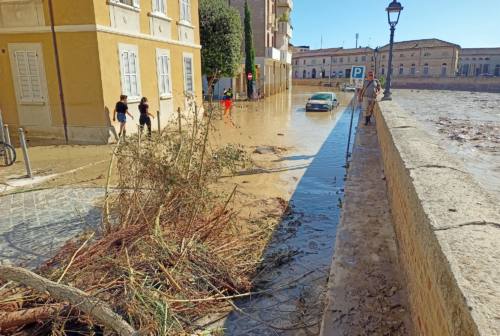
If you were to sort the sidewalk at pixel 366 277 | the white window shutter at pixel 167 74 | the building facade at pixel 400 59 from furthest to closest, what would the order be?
the building facade at pixel 400 59
the white window shutter at pixel 167 74
the sidewalk at pixel 366 277

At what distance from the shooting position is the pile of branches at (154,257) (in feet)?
10.7

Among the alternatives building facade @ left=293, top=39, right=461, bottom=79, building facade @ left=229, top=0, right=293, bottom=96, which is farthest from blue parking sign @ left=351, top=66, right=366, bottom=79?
building facade @ left=293, top=39, right=461, bottom=79

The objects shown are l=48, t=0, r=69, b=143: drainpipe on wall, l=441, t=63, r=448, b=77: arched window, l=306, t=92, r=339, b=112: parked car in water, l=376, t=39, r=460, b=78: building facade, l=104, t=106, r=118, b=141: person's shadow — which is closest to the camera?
l=48, t=0, r=69, b=143: drainpipe on wall

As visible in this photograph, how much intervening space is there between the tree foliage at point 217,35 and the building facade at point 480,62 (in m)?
74.2

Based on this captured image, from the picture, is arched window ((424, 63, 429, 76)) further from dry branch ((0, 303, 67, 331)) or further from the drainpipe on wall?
dry branch ((0, 303, 67, 331))

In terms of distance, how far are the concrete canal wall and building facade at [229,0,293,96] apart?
105 feet

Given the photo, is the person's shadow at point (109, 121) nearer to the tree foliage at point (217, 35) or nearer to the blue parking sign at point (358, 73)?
the blue parking sign at point (358, 73)

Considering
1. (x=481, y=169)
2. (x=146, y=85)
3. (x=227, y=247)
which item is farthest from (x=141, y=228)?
(x=146, y=85)

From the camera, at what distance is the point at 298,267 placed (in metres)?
4.80

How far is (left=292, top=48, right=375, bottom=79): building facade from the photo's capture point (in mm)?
89688

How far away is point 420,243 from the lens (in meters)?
2.47

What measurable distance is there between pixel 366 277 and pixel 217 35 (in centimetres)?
2656

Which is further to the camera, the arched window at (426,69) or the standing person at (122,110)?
the arched window at (426,69)

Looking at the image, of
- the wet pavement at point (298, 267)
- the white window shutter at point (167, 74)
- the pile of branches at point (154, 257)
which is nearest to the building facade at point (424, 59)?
the white window shutter at point (167, 74)
